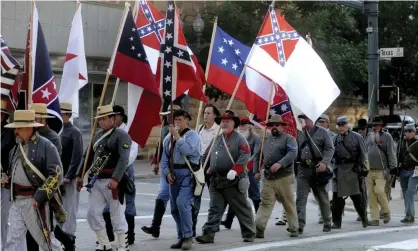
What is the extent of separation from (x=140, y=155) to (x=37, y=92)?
72.0 ft

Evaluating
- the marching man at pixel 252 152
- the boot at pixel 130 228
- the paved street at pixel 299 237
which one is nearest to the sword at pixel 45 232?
the paved street at pixel 299 237

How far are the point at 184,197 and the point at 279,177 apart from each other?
79.4 inches

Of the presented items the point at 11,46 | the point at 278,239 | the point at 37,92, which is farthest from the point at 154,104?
the point at 11,46

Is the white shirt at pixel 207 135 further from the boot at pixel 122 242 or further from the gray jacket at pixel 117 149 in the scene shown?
the boot at pixel 122 242

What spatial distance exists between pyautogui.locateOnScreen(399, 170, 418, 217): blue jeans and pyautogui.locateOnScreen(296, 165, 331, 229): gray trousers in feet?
6.73

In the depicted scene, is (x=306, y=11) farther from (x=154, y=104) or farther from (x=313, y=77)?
(x=154, y=104)

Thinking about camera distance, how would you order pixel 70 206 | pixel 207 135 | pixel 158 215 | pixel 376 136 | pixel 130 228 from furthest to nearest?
pixel 376 136 → pixel 207 135 → pixel 158 215 → pixel 130 228 → pixel 70 206

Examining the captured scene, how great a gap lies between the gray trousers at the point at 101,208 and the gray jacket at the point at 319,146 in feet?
13.4

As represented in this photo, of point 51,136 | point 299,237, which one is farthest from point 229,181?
point 51,136

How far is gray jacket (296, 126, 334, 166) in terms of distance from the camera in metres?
12.7

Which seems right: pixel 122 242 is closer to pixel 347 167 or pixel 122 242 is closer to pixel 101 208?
pixel 101 208

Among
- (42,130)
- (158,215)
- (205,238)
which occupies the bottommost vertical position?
(205,238)

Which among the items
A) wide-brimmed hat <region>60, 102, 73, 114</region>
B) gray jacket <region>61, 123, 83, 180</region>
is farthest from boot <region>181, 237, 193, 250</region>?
wide-brimmed hat <region>60, 102, 73, 114</region>

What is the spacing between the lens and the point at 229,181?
36.7 feet
